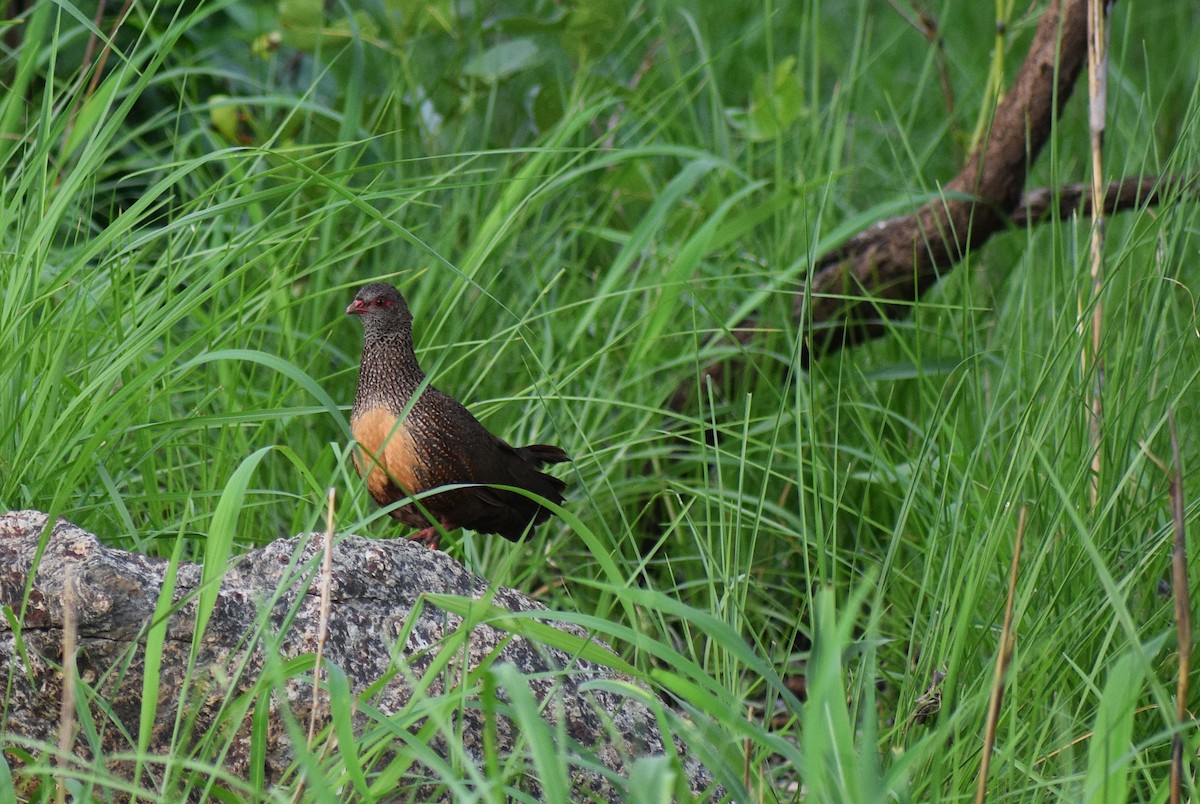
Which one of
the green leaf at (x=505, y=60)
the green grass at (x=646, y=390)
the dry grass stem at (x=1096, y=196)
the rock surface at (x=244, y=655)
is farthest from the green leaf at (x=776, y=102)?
the rock surface at (x=244, y=655)

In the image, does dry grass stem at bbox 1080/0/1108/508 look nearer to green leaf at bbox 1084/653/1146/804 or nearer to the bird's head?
green leaf at bbox 1084/653/1146/804

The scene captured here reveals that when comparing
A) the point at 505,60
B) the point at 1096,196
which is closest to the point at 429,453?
the point at 1096,196

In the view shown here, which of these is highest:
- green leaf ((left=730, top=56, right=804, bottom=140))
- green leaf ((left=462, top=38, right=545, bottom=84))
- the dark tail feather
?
green leaf ((left=462, top=38, right=545, bottom=84))

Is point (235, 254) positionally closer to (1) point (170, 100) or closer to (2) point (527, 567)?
(2) point (527, 567)

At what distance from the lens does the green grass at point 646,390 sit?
1.91 meters

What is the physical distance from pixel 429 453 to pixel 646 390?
1.00 metres

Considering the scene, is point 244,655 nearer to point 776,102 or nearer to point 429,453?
point 429,453

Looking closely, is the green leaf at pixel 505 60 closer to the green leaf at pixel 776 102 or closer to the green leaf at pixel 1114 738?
the green leaf at pixel 776 102

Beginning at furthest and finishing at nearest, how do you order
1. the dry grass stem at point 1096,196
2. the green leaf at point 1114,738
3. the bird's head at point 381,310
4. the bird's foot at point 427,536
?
the bird's head at point 381,310 → the bird's foot at point 427,536 → the dry grass stem at point 1096,196 → the green leaf at point 1114,738

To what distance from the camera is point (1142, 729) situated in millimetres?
2348

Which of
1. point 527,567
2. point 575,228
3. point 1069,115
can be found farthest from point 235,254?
point 1069,115

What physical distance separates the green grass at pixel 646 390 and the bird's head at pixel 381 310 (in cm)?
11

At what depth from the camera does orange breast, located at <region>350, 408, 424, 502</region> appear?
105 inches

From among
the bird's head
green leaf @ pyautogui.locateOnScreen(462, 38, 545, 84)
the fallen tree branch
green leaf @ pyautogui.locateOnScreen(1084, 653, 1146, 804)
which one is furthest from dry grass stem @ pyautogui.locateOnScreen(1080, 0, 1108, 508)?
green leaf @ pyautogui.locateOnScreen(462, 38, 545, 84)
